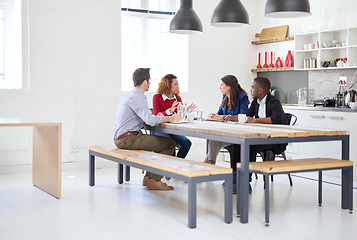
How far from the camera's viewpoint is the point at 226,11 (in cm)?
475

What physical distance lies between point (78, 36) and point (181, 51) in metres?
1.70

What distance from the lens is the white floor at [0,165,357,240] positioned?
3.37 m

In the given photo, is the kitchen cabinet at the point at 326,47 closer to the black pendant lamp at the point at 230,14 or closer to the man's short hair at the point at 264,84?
the man's short hair at the point at 264,84

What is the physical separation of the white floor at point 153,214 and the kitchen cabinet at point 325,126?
25.4 inches

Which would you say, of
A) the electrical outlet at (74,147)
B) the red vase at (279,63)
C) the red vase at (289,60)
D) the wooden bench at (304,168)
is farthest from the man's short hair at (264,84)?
the electrical outlet at (74,147)

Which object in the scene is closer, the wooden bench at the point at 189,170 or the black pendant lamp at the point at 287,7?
the wooden bench at the point at 189,170

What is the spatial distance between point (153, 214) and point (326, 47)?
380 cm

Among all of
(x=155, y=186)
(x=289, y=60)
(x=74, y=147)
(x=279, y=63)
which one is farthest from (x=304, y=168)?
(x=279, y=63)

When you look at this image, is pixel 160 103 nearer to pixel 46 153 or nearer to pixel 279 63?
pixel 46 153

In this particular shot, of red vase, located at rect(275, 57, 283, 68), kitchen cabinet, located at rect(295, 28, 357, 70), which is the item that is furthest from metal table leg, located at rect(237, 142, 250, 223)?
red vase, located at rect(275, 57, 283, 68)

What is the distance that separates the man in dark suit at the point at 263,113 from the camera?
15.2 feet

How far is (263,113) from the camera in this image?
4.86 metres

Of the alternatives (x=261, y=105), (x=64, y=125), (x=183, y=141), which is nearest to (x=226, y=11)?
(x=261, y=105)

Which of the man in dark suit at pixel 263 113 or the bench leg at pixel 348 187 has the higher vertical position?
the man in dark suit at pixel 263 113
